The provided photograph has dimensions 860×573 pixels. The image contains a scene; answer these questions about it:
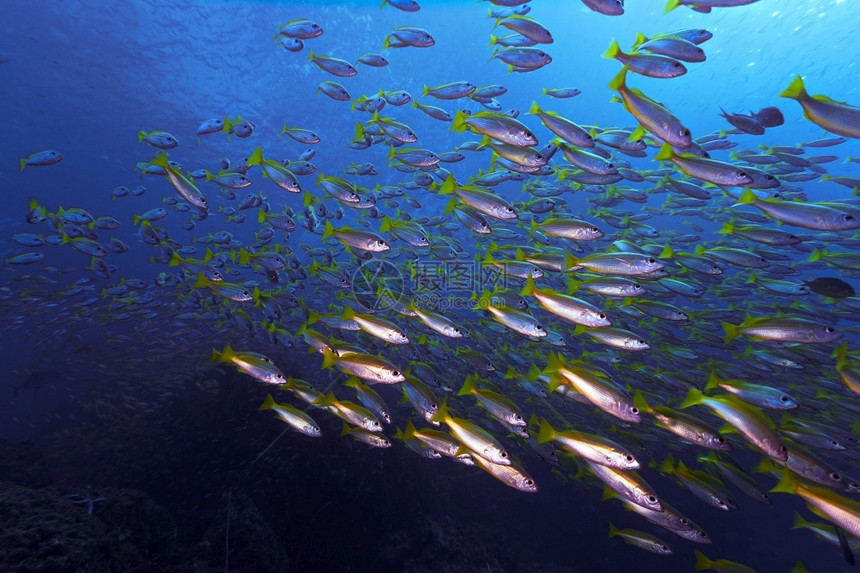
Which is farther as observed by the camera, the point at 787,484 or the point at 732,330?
the point at 732,330

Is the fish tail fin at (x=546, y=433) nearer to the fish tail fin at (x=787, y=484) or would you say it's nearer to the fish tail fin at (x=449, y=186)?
the fish tail fin at (x=787, y=484)

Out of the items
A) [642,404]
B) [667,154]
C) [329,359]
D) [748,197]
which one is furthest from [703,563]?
[329,359]

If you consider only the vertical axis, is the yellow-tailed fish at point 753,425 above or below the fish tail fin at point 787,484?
above

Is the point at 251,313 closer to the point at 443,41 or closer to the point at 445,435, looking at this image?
the point at 445,435

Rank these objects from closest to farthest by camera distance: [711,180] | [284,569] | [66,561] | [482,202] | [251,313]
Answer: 1. [66,561]
2. [711,180]
3. [482,202]
4. [284,569]
5. [251,313]

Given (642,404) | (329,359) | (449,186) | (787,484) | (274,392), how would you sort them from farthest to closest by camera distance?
(274,392)
(449,186)
(329,359)
(642,404)
(787,484)

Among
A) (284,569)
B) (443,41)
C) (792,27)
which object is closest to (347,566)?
(284,569)

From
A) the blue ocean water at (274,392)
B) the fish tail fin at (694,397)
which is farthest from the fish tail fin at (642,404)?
the blue ocean water at (274,392)

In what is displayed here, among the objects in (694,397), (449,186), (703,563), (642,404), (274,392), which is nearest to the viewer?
(694,397)

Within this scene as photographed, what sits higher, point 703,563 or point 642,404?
point 642,404

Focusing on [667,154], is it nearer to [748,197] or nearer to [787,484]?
[748,197]

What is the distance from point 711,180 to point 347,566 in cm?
831

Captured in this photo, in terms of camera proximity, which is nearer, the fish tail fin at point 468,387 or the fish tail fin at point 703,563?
the fish tail fin at point 703,563

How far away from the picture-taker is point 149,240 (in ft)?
25.5
